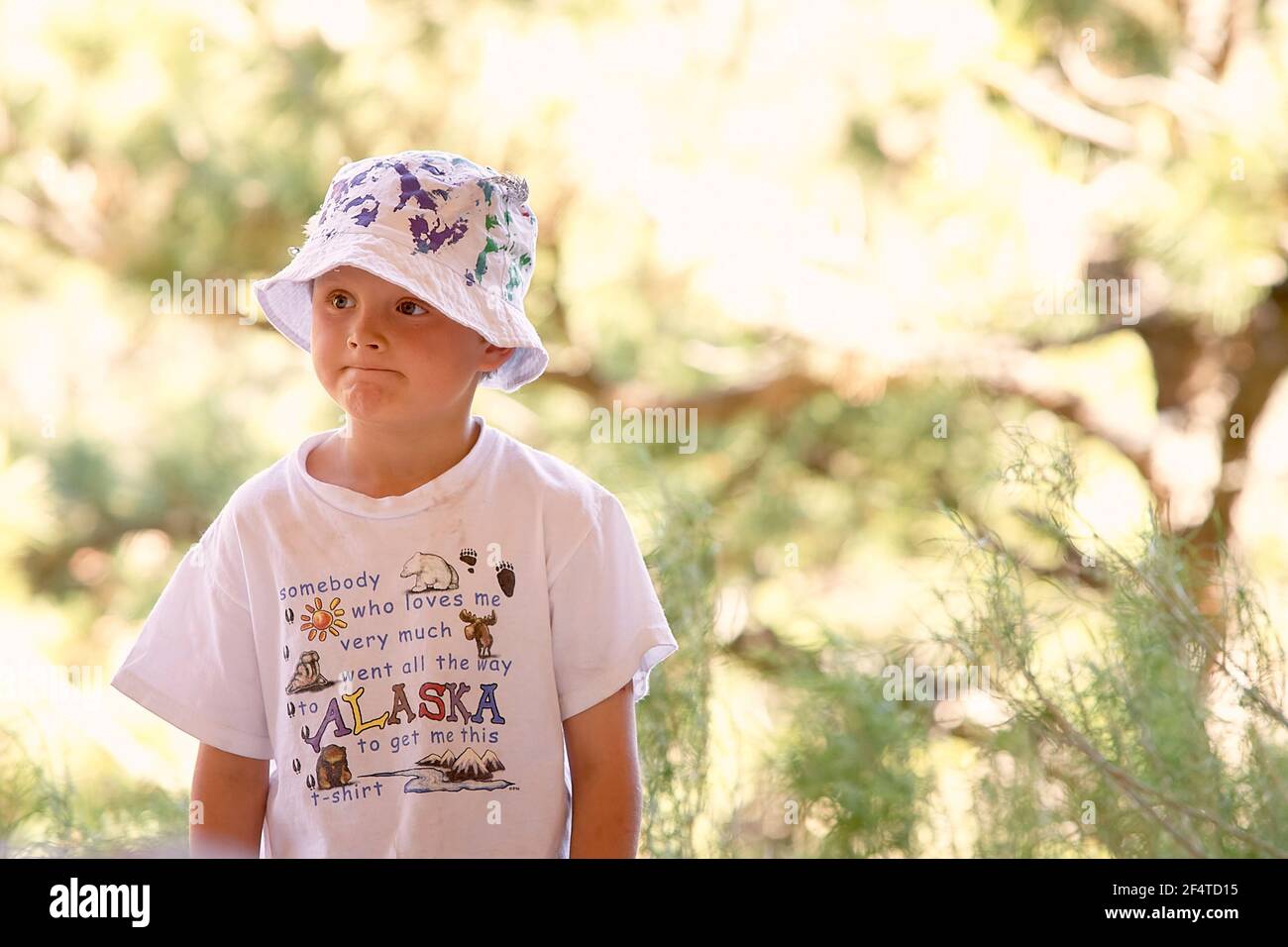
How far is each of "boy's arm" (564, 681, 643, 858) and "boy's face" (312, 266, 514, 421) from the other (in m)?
0.15

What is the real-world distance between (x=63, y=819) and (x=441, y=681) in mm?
457

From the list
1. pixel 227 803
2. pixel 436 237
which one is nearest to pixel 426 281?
pixel 436 237

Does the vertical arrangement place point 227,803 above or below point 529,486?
below

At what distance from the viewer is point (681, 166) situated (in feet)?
4.90

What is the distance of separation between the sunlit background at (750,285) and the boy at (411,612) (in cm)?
44

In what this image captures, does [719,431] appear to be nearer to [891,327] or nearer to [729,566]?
[729,566]

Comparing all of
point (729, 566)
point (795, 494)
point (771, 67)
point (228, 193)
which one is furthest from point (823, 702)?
point (228, 193)

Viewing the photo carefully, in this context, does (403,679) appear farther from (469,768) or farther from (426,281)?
(426,281)

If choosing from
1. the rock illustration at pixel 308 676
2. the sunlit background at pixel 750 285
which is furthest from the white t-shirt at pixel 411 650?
the sunlit background at pixel 750 285

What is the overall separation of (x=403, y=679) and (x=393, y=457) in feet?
0.32

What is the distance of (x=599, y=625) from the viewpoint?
0.53 meters

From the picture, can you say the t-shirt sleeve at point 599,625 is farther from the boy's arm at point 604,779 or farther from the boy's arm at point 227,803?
the boy's arm at point 227,803

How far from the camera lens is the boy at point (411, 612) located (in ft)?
1.70
